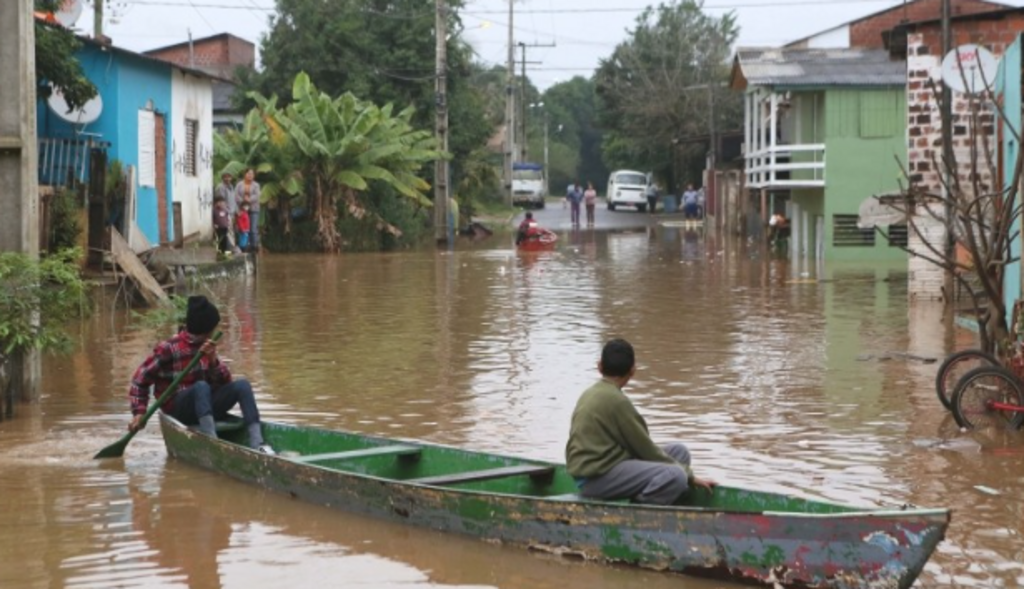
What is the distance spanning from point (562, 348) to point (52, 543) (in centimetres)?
916

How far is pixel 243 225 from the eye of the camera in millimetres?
31375

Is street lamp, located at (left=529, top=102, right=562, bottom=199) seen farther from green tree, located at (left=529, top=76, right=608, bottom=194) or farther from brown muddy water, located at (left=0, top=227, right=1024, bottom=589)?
brown muddy water, located at (left=0, top=227, right=1024, bottom=589)

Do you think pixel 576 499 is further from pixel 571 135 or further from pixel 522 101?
pixel 571 135

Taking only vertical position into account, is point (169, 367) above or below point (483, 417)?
above

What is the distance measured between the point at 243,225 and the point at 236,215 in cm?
24

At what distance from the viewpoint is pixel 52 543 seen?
876 centimetres

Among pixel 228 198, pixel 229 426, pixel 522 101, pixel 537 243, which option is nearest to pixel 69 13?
pixel 228 198

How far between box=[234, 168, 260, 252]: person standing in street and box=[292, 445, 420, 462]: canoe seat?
21946mm

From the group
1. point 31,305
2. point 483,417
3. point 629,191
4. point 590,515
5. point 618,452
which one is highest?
point 629,191

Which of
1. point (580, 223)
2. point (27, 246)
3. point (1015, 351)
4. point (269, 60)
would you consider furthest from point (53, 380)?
point (580, 223)

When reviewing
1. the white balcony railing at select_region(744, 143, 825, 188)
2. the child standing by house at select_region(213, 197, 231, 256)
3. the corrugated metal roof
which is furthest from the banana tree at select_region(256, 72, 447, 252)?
the corrugated metal roof

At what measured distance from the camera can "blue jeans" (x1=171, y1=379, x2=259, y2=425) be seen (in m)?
10.7

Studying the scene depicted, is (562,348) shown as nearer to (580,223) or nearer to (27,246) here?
(27,246)

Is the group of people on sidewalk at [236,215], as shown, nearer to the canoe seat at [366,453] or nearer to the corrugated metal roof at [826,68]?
the corrugated metal roof at [826,68]
